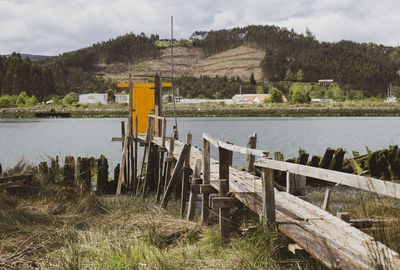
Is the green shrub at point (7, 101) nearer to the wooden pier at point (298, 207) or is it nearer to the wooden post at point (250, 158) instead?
the wooden pier at point (298, 207)

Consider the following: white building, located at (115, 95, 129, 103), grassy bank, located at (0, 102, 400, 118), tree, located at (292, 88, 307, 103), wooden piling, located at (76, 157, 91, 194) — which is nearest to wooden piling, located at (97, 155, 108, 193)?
wooden piling, located at (76, 157, 91, 194)

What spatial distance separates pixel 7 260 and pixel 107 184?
414 inches

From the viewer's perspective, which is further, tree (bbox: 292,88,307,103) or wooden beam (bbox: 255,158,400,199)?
tree (bbox: 292,88,307,103)

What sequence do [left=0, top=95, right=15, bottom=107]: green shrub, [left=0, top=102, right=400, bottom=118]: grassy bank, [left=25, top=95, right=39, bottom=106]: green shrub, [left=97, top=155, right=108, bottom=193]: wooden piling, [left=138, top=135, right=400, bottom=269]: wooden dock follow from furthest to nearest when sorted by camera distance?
[left=0, top=95, right=15, bottom=107]: green shrub < [left=25, top=95, right=39, bottom=106]: green shrub < [left=0, top=102, right=400, bottom=118]: grassy bank < [left=97, top=155, right=108, bottom=193]: wooden piling < [left=138, top=135, right=400, bottom=269]: wooden dock

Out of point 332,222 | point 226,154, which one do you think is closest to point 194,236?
point 226,154

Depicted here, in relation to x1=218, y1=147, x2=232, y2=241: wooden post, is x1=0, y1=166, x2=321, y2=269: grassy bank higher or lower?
lower

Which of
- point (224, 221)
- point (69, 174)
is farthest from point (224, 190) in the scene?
point (69, 174)

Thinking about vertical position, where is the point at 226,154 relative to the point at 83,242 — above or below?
above

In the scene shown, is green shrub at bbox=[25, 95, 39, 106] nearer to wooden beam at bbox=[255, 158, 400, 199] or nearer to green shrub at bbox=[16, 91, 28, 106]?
green shrub at bbox=[16, 91, 28, 106]

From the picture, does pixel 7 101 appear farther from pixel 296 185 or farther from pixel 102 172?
pixel 296 185

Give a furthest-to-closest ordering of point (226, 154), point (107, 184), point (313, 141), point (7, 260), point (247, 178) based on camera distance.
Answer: point (313, 141), point (107, 184), point (247, 178), point (226, 154), point (7, 260)

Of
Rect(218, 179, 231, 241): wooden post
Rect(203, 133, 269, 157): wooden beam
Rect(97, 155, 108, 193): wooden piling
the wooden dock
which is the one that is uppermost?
Rect(203, 133, 269, 157): wooden beam

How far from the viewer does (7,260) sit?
5762 mm

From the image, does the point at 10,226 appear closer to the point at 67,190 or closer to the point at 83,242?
the point at 83,242
